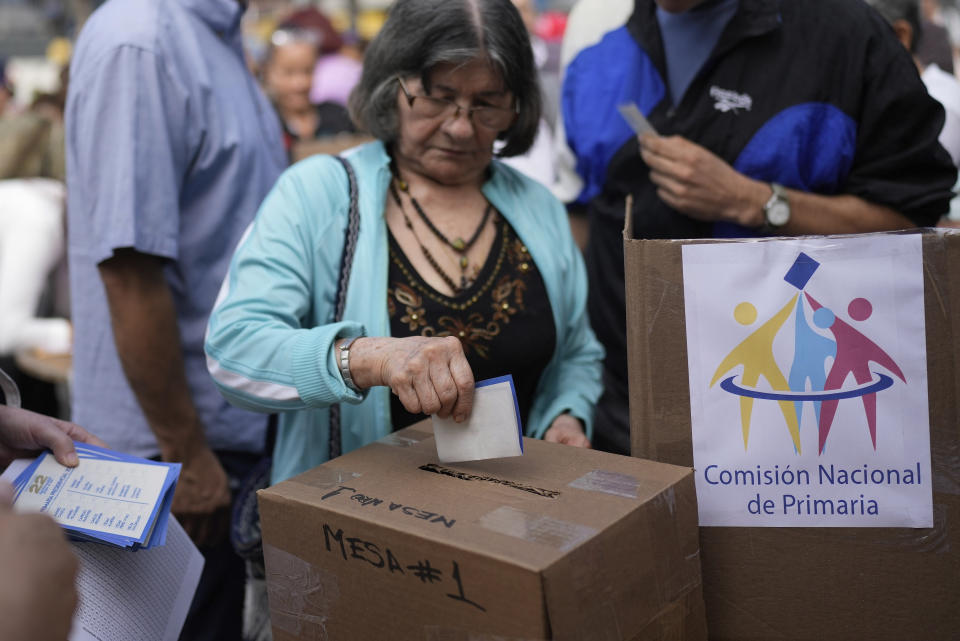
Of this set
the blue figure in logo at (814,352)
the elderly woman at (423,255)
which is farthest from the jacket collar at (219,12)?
the blue figure in logo at (814,352)

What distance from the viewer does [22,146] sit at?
3715 mm

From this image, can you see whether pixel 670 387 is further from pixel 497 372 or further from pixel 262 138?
pixel 262 138

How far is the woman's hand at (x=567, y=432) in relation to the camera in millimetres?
1539

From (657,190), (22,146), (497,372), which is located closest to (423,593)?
(497,372)

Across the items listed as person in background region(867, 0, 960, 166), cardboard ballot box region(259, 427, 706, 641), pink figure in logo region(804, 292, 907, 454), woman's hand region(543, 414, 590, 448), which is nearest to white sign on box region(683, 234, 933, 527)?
pink figure in logo region(804, 292, 907, 454)

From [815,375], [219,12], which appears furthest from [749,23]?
[219,12]

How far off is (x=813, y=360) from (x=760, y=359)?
0.07m

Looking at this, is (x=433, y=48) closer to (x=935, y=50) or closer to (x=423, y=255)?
(x=423, y=255)

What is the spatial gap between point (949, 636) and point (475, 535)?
2.22 ft

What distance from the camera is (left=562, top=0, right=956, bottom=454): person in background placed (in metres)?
1.67

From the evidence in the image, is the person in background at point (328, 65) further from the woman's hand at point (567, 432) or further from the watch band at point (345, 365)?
the watch band at point (345, 365)

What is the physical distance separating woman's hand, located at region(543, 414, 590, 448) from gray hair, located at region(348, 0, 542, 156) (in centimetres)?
60

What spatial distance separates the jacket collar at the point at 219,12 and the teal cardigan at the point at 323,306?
1.81 ft

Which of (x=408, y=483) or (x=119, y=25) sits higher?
(x=119, y=25)
